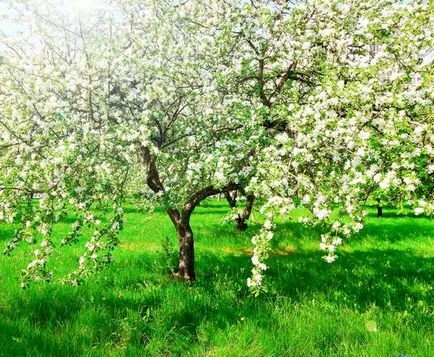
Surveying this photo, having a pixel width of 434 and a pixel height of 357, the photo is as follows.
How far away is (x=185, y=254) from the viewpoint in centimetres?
1215

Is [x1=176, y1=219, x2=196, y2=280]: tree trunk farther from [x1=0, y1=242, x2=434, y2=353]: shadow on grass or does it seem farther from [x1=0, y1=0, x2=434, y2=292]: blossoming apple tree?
[x1=0, y1=242, x2=434, y2=353]: shadow on grass

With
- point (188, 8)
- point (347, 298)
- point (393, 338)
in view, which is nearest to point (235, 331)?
point (393, 338)

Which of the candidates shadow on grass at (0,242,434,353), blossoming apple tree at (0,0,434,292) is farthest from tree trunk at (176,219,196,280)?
shadow on grass at (0,242,434,353)

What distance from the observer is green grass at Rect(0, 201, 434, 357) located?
766 cm

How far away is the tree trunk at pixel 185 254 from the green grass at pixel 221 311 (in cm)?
43

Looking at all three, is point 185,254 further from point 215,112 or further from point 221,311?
point 215,112

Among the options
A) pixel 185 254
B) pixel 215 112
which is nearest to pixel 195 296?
pixel 185 254

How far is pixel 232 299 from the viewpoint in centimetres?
1008

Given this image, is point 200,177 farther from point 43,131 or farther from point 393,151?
point 393,151

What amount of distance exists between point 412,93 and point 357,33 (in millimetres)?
2093

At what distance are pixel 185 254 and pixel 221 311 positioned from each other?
10.3 feet

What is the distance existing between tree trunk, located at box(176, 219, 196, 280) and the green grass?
A: 430 mm

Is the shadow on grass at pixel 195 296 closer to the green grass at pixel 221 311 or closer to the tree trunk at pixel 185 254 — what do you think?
the green grass at pixel 221 311

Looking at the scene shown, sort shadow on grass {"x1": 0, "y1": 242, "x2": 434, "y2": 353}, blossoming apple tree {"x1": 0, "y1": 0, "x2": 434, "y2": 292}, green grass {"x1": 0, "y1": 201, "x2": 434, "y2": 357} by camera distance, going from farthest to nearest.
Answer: shadow on grass {"x1": 0, "y1": 242, "x2": 434, "y2": 353} < blossoming apple tree {"x1": 0, "y1": 0, "x2": 434, "y2": 292} < green grass {"x1": 0, "y1": 201, "x2": 434, "y2": 357}
